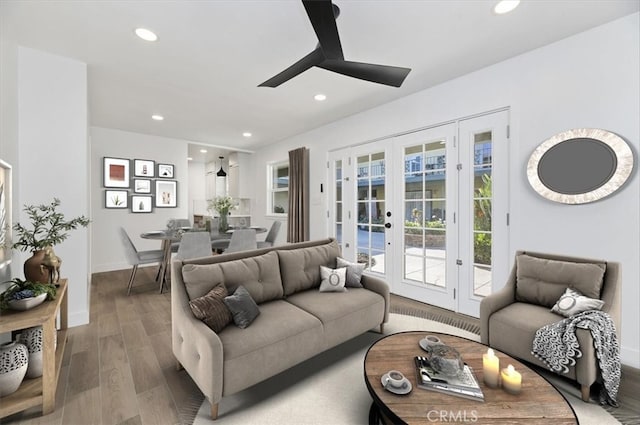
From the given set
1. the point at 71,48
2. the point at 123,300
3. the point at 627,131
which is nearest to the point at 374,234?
the point at 627,131

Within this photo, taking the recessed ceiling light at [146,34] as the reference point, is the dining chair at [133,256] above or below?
below

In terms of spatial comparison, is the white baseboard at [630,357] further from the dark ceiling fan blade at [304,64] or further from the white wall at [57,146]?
the white wall at [57,146]

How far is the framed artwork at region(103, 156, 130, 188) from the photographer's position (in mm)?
5020

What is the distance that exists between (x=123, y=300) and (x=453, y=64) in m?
4.79

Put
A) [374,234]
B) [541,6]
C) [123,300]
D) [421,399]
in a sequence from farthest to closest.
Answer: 1. [374,234]
2. [123,300]
3. [541,6]
4. [421,399]

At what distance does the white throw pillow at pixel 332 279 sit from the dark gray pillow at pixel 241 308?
31.0 inches

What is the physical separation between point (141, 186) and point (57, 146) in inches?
115

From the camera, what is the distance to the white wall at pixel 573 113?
215 centimetres

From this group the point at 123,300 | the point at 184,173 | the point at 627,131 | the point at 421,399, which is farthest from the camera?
the point at 184,173

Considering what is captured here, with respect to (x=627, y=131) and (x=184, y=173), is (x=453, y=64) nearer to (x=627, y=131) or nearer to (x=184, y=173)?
(x=627, y=131)

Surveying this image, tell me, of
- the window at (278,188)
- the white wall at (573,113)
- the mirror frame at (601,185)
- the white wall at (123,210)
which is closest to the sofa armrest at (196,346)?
the white wall at (573,113)

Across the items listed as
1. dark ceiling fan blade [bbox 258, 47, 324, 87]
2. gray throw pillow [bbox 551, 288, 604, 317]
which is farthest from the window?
gray throw pillow [bbox 551, 288, 604, 317]

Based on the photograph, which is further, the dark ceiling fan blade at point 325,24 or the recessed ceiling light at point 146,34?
the recessed ceiling light at point 146,34

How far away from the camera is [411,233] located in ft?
12.0
